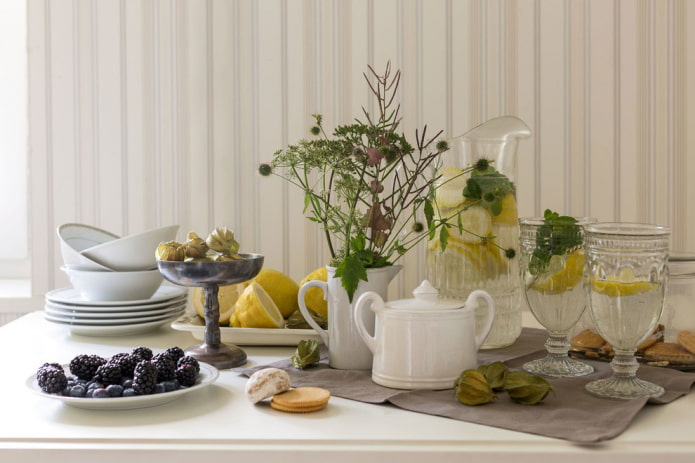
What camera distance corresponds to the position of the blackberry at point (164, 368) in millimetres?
920

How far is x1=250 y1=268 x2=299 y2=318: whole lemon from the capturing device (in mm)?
1335

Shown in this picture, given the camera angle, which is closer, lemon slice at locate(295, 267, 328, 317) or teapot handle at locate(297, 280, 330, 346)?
teapot handle at locate(297, 280, 330, 346)

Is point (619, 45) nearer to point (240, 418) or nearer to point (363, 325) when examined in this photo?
point (363, 325)

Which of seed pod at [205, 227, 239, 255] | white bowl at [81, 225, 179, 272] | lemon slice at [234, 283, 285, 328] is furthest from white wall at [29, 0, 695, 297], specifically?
seed pod at [205, 227, 239, 255]

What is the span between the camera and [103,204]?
189cm

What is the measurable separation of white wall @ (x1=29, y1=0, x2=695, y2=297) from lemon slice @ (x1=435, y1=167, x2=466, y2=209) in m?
0.69

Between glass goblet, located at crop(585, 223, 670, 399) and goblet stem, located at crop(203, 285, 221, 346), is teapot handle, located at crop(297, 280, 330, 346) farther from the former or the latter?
glass goblet, located at crop(585, 223, 670, 399)

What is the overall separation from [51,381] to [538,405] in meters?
0.58

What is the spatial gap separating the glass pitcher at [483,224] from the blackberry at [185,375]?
43 centimetres

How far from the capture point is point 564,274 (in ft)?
3.29

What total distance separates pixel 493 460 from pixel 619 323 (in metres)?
0.25

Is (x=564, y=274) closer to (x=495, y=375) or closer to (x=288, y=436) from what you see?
(x=495, y=375)

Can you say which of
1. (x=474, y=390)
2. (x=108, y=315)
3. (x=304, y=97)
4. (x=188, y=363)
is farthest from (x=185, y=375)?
(x=304, y=97)

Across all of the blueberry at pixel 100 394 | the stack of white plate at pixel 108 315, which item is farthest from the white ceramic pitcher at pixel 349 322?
the stack of white plate at pixel 108 315
